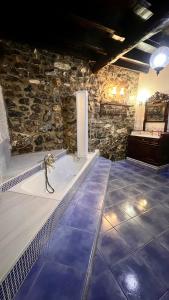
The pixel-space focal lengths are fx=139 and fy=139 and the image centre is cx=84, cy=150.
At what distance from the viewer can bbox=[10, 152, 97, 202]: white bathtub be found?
151 centimetres

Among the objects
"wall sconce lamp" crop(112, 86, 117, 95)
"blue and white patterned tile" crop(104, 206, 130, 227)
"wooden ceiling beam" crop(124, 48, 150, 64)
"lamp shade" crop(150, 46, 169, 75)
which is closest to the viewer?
"blue and white patterned tile" crop(104, 206, 130, 227)

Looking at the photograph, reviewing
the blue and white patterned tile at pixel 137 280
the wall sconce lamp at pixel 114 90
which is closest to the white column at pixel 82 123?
the wall sconce lamp at pixel 114 90

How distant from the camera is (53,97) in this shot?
312cm

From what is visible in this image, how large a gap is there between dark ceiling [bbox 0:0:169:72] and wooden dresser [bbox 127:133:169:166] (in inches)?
78.3

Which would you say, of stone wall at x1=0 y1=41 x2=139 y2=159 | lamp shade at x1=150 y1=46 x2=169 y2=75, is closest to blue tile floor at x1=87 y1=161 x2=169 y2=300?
stone wall at x1=0 y1=41 x2=139 y2=159

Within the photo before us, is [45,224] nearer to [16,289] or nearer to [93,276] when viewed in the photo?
[16,289]

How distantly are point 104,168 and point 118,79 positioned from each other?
260 cm

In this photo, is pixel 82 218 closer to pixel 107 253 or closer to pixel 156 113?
pixel 107 253

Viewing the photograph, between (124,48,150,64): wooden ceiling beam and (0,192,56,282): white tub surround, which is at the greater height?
(124,48,150,64): wooden ceiling beam

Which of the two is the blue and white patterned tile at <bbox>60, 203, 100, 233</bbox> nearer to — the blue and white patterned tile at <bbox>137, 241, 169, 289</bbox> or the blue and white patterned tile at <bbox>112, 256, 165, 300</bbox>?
the blue and white patterned tile at <bbox>112, 256, 165, 300</bbox>

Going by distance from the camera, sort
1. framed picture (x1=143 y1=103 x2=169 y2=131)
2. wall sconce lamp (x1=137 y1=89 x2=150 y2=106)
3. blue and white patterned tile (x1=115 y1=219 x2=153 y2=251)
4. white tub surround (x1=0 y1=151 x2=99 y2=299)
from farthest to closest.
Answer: wall sconce lamp (x1=137 y1=89 x2=150 y2=106)
framed picture (x1=143 y1=103 x2=169 y2=131)
blue and white patterned tile (x1=115 y1=219 x2=153 y2=251)
white tub surround (x1=0 y1=151 x2=99 y2=299)

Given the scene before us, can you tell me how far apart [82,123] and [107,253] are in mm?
2404

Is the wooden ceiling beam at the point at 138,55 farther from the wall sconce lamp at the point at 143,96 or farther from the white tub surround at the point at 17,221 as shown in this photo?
the white tub surround at the point at 17,221

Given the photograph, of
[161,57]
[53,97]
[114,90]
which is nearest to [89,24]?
[161,57]
